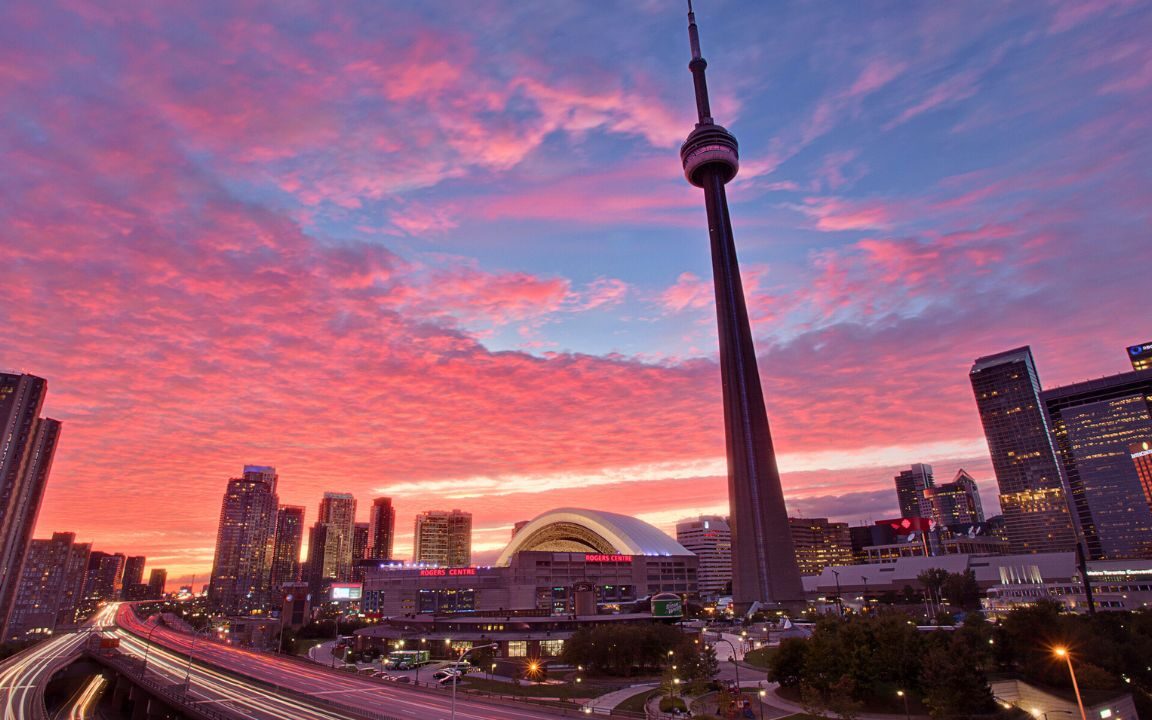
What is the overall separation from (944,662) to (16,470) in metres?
200

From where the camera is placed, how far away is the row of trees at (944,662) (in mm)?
53562

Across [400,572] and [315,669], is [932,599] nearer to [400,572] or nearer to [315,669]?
[400,572]

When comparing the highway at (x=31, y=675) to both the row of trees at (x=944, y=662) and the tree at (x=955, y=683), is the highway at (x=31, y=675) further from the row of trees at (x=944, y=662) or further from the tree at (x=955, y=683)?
the tree at (x=955, y=683)

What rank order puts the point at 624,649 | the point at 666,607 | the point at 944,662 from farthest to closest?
the point at 666,607 → the point at 624,649 → the point at 944,662

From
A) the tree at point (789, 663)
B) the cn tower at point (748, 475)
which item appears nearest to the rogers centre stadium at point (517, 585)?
the cn tower at point (748, 475)

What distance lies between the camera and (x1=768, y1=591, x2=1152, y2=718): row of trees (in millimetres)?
53562

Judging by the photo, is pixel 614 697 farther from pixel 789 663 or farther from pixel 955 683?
pixel 955 683

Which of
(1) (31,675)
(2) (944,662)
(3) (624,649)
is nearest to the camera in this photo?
(2) (944,662)

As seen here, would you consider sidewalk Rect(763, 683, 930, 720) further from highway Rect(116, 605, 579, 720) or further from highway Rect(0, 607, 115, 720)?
highway Rect(0, 607, 115, 720)

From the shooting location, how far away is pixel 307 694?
67562 millimetres

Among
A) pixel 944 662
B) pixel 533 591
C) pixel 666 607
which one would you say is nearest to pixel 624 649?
pixel 666 607

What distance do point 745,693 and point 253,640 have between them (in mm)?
130908

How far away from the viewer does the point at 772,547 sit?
145000 mm

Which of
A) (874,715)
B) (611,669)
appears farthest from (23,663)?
(874,715)
